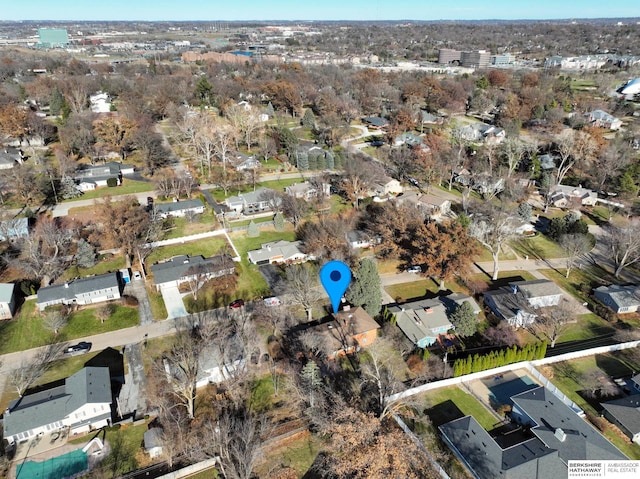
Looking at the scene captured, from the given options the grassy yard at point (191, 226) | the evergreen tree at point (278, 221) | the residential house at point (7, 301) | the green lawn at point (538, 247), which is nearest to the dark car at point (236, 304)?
the evergreen tree at point (278, 221)

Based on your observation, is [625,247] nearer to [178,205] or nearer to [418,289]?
[418,289]

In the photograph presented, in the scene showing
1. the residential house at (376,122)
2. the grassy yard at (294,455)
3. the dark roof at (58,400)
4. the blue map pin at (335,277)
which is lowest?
the grassy yard at (294,455)

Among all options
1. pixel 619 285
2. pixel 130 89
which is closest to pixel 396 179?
pixel 619 285

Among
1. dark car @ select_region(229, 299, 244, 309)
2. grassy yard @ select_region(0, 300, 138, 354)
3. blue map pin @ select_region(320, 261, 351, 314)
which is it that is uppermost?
blue map pin @ select_region(320, 261, 351, 314)

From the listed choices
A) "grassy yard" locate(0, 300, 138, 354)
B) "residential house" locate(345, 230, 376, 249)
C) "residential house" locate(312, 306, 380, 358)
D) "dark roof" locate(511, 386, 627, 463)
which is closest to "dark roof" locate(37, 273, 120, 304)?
"grassy yard" locate(0, 300, 138, 354)

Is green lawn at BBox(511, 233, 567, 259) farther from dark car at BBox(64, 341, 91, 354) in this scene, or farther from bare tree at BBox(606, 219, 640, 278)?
dark car at BBox(64, 341, 91, 354)

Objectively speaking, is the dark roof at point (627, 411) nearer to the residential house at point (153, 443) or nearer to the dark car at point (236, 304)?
the residential house at point (153, 443)
